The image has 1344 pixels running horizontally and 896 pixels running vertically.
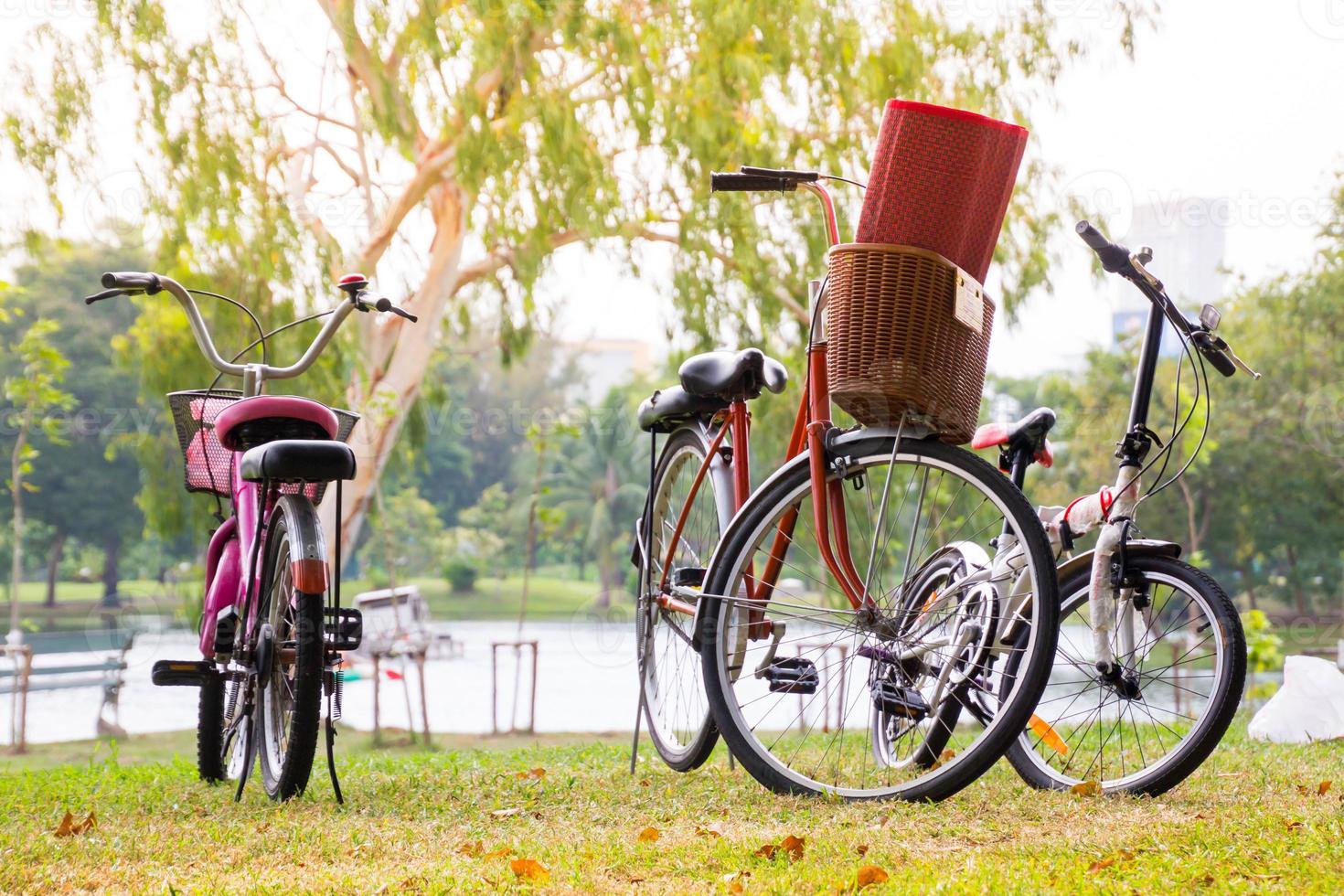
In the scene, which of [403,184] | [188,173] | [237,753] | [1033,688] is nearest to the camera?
[1033,688]

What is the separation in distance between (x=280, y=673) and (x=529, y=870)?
114 cm

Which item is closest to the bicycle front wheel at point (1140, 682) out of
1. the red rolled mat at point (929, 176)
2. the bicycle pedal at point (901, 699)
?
the bicycle pedal at point (901, 699)

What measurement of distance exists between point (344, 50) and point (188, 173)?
4.97 feet

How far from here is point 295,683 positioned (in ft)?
8.62

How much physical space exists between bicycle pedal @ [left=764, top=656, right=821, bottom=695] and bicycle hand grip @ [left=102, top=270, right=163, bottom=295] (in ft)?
5.67

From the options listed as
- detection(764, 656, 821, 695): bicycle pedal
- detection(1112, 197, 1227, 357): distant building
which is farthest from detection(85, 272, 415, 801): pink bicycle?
detection(1112, 197, 1227, 357): distant building

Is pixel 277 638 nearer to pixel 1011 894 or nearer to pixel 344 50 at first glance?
pixel 1011 894

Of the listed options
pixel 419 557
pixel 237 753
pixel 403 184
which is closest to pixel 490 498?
pixel 419 557

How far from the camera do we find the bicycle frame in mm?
2543

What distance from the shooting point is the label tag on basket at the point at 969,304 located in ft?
7.79

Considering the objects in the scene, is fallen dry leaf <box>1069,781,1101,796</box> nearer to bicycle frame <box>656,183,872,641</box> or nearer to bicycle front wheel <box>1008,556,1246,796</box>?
bicycle front wheel <box>1008,556,1246,796</box>

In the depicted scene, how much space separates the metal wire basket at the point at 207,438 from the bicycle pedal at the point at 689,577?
2.86ft

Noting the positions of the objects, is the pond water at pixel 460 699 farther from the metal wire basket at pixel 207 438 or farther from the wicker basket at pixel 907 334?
the wicker basket at pixel 907 334

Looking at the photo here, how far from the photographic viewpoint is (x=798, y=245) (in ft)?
30.5
